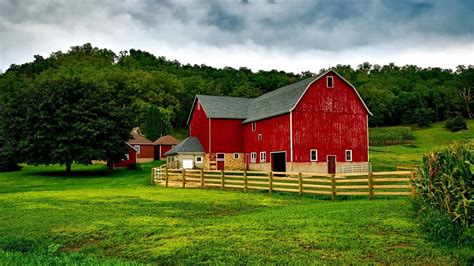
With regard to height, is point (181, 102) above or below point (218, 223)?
above

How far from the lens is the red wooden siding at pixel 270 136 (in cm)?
3562

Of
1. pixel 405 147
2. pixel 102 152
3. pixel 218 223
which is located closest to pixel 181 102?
pixel 405 147

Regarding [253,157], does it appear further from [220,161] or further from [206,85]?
[206,85]

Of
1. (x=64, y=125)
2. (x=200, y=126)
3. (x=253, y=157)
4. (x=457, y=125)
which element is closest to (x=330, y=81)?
(x=253, y=157)

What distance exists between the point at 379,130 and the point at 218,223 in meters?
73.3

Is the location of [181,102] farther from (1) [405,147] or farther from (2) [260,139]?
(2) [260,139]

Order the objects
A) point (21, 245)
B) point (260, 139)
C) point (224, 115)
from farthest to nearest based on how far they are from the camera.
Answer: point (224, 115)
point (260, 139)
point (21, 245)

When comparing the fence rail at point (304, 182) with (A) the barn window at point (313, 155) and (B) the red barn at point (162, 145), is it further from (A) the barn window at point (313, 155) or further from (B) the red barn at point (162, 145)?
(B) the red barn at point (162, 145)

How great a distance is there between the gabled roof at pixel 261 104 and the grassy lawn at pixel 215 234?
19.0 meters

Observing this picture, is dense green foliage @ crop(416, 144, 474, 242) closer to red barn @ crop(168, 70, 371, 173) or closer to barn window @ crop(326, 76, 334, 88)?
red barn @ crop(168, 70, 371, 173)

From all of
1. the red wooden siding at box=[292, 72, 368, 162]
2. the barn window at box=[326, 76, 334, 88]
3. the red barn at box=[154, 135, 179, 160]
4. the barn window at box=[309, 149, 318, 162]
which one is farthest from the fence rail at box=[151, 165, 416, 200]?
the red barn at box=[154, 135, 179, 160]

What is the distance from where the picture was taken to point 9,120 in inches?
1654

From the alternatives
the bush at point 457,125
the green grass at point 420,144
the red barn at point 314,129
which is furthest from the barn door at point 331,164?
the bush at point 457,125

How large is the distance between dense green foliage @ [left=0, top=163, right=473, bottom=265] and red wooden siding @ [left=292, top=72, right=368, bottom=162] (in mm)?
17993
